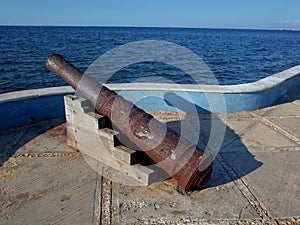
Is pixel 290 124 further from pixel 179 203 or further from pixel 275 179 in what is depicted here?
pixel 179 203

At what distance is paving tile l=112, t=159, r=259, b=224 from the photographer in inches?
114

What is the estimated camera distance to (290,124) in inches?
221

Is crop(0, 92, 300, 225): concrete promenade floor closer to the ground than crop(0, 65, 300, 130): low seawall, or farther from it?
closer to the ground

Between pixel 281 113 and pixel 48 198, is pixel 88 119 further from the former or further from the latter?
pixel 281 113

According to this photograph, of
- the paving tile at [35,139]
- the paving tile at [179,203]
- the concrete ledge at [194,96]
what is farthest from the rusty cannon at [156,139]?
the concrete ledge at [194,96]

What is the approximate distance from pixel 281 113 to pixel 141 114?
423 cm

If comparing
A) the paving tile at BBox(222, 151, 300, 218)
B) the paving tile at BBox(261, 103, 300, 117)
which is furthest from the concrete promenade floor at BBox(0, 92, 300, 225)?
the paving tile at BBox(261, 103, 300, 117)

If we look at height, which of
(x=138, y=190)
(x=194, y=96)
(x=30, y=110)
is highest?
(x=194, y=96)

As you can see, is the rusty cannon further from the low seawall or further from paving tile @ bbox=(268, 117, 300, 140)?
paving tile @ bbox=(268, 117, 300, 140)

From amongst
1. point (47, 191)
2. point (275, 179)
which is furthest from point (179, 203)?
point (47, 191)

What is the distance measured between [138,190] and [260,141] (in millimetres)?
2583

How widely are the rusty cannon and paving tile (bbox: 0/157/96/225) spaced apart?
819 millimetres

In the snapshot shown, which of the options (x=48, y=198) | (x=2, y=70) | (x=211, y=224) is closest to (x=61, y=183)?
(x=48, y=198)

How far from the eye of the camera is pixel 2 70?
1808 centimetres
